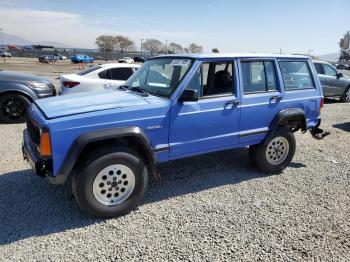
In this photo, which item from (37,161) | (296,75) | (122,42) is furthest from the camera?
(122,42)

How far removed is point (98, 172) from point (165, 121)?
1.01 metres

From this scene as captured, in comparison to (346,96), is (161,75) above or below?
above

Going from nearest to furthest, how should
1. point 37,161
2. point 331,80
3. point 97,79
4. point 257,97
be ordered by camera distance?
point 37,161 < point 257,97 < point 97,79 < point 331,80

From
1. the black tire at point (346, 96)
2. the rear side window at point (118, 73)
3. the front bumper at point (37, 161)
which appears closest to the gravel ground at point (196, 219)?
the front bumper at point (37, 161)

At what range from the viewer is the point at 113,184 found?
12.1 feet

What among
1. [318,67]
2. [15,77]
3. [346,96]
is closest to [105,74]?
[15,77]

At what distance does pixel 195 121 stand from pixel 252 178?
154cm

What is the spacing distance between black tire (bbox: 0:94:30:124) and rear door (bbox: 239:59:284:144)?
5528 millimetres

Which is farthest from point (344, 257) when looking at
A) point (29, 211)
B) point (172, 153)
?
point (29, 211)

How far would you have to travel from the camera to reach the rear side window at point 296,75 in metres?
5.10

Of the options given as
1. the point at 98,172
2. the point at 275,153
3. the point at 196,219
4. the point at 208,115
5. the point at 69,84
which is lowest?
the point at 196,219

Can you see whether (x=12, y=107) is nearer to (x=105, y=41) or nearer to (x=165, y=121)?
(x=165, y=121)

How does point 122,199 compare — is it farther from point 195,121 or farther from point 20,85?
point 20,85

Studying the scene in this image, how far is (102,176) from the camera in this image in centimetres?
362
